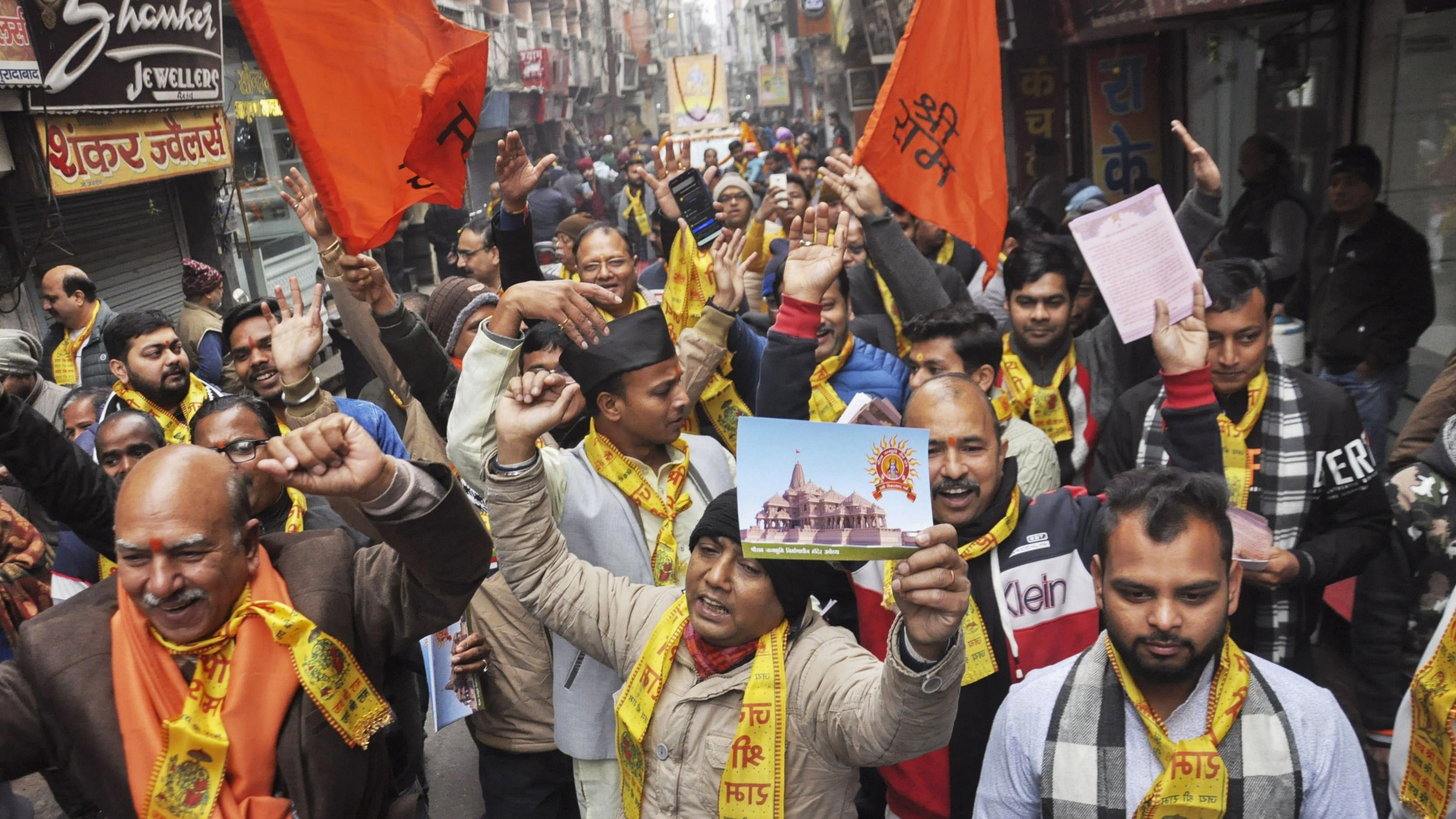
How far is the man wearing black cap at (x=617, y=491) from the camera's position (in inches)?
112

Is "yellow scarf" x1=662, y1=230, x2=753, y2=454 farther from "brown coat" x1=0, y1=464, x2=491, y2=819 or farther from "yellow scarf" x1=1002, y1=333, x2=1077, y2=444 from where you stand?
"brown coat" x1=0, y1=464, x2=491, y2=819

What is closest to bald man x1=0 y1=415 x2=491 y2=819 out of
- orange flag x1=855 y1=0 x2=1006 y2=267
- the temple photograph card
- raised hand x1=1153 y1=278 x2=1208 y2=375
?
the temple photograph card

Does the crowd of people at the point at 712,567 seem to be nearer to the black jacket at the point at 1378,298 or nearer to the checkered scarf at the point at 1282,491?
the checkered scarf at the point at 1282,491

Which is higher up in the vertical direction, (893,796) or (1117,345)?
(1117,345)

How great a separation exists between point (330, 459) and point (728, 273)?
5.98ft

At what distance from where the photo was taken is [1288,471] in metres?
3.03

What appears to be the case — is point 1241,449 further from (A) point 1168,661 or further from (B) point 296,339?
(B) point 296,339

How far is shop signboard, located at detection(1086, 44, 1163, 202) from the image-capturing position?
9203 millimetres

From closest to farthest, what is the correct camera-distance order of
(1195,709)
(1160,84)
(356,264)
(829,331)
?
(1195,709), (356,264), (829,331), (1160,84)

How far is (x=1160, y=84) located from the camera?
9.25 m

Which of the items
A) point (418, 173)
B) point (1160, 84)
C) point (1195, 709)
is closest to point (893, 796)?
point (1195, 709)

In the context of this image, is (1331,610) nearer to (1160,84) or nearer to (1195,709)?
(1195,709)

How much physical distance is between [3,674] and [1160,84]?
920 centimetres

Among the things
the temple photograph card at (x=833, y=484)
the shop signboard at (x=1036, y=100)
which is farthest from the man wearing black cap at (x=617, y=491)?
the shop signboard at (x=1036, y=100)
